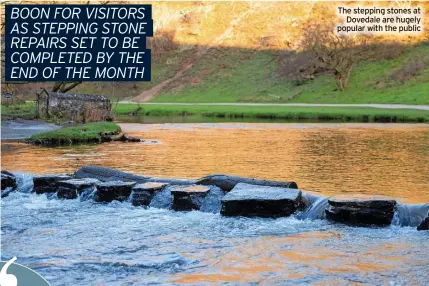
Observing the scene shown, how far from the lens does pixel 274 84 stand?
3423 inches

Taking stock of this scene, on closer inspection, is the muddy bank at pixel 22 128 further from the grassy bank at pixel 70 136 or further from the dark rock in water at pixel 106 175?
the dark rock in water at pixel 106 175

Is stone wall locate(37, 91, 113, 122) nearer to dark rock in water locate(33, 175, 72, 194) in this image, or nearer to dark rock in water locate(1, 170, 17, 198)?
dark rock in water locate(1, 170, 17, 198)

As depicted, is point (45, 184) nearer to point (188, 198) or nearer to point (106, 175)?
point (106, 175)

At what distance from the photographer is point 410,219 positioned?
1224 centimetres

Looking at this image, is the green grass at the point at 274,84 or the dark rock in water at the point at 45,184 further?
the green grass at the point at 274,84

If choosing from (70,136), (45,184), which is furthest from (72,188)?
(70,136)

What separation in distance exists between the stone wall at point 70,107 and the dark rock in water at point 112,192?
31.0 meters

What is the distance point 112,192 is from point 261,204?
4.06 m

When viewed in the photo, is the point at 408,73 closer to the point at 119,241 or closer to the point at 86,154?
the point at 86,154

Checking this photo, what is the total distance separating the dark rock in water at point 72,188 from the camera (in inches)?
611

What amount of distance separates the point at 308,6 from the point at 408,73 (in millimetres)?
37993

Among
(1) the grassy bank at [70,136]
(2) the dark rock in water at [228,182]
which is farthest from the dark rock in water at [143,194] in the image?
(1) the grassy bank at [70,136]

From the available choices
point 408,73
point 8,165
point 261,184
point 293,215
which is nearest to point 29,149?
point 8,165

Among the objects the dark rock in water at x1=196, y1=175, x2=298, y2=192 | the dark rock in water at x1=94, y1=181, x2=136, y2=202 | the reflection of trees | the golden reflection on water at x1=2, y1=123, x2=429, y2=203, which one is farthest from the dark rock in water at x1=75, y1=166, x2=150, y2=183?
the reflection of trees
